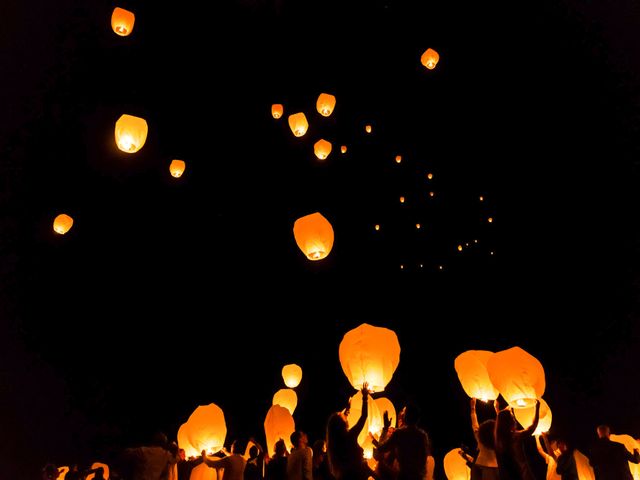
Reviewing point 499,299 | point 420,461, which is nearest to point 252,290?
point 499,299

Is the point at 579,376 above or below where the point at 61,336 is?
below

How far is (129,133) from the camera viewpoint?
6605 mm

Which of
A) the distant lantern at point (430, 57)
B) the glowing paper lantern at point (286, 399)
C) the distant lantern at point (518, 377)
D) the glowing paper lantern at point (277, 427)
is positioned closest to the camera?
the distant lantern at point (518, 377)

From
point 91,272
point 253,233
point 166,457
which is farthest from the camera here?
point 253,233

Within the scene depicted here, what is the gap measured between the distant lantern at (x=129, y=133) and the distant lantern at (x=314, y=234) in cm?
242

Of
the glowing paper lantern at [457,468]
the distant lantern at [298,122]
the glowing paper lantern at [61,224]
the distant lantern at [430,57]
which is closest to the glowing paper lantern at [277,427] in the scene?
the glowing paper lantern at [457,468]

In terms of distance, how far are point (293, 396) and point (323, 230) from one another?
336cm

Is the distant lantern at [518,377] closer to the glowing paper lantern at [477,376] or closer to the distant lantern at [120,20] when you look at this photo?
the glowing paper lantern at [477,376]

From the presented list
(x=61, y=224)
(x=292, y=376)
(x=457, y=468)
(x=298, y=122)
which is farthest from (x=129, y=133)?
(x=457, y=468)

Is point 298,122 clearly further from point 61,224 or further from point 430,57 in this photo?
point 61,224

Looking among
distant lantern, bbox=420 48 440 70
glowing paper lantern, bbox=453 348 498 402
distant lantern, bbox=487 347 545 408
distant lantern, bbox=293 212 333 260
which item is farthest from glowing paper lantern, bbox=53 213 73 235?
distant lantern, bbox=487 347 545 408

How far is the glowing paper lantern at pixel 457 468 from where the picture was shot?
5691 mm

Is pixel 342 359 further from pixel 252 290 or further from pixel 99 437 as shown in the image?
pixel 252 290

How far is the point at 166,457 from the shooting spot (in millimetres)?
4324
